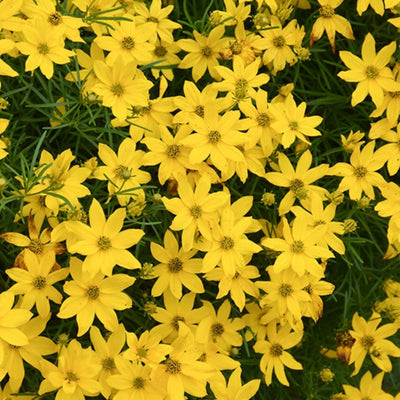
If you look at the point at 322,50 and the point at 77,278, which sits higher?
the point at 322,50

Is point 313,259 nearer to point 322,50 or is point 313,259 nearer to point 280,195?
point 280,195

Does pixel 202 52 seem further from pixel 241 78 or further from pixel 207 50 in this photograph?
pixel 241 78

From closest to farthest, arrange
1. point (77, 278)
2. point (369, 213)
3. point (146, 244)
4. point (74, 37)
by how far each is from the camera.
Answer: point (77, 278) < point (74, 37) < point (146, 244) < point (369, 213)

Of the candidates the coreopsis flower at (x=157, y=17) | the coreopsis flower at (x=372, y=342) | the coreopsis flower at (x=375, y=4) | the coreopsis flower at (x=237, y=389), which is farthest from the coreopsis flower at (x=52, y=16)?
the coreopsis flower at (x=372, y=342)

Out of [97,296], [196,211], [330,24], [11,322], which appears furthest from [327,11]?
[11,322]

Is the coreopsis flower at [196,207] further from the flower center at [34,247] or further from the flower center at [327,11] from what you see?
the flower center at [327,11]

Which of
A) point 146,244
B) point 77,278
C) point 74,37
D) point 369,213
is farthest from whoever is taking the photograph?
point 369,213

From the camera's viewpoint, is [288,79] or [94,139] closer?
[94,139]

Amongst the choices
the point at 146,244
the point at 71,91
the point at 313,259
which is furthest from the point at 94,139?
the point at 313,259
